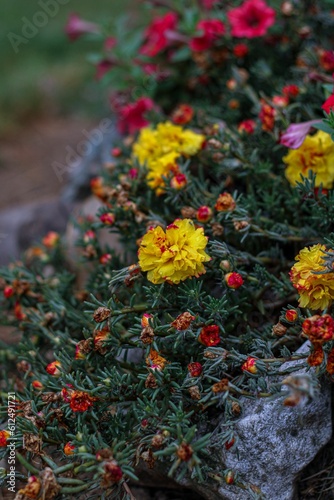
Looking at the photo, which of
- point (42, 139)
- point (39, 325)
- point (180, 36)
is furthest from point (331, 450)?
point (42, 139)

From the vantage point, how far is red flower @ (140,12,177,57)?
8.62 feet

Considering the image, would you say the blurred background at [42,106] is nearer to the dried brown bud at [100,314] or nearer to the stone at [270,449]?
the dried brown bud at [100,314]

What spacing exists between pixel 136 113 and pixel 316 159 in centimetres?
103

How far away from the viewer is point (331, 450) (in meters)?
1.60

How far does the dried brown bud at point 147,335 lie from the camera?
1.49m

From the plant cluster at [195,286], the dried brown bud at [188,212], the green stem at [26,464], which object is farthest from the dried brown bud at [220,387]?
the dried brown bud at [188,212]

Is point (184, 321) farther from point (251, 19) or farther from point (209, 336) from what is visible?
point (251, 19)

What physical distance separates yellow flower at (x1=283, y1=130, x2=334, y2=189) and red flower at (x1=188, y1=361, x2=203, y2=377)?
2.26 feet

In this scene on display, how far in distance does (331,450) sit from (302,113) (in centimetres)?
122

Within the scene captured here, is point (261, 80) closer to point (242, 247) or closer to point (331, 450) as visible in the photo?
point (242, 247)

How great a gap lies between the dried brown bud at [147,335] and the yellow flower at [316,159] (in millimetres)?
695

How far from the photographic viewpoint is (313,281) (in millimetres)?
1442

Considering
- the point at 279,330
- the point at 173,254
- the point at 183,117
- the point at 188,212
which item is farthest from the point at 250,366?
the point at 183,117

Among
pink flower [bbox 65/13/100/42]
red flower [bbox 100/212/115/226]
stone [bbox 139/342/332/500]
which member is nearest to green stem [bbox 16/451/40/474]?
stone [bbox 139/342/332/500]
